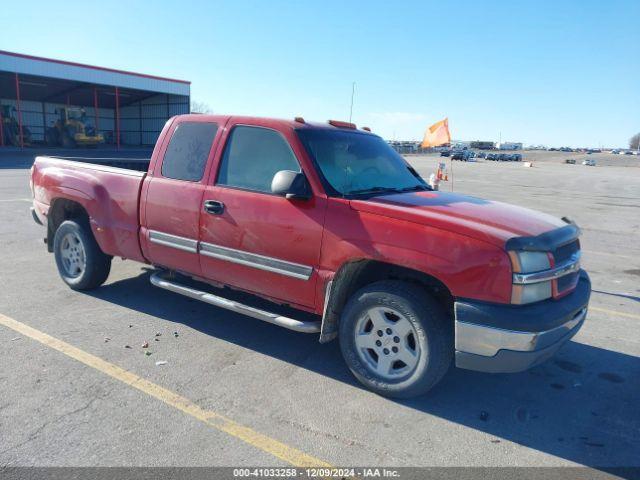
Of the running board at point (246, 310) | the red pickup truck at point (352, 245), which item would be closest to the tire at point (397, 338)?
the red pickup truck at point (352, 245)

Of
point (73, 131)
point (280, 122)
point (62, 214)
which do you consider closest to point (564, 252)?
point (280, 122)

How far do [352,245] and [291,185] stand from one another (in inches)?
24.8

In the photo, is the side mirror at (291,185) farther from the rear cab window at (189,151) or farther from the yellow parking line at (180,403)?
the yellow parking line at (180,403)

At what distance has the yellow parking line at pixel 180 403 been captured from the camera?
2.93m

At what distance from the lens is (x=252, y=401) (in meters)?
3.50

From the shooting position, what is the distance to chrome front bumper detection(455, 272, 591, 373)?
10.3 feet

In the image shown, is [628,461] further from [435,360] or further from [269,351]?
[269,351]

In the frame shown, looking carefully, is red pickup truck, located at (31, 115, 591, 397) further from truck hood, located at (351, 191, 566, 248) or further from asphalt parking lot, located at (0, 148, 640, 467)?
asphalt parking lot, located at (0, 148, 640, 467)

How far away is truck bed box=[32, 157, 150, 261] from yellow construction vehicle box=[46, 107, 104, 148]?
119 ft

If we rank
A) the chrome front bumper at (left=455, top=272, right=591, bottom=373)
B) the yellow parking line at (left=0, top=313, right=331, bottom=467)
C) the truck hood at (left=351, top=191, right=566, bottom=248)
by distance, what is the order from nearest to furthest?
1. the yellow parking line at (left=0, top=313, right=331, bottom=467)
2. the chrome front bumper at (left=455, top=272, right=591, bottom=373)
3. the truck hood at (left=351, top=191, right=566, bottom=248)

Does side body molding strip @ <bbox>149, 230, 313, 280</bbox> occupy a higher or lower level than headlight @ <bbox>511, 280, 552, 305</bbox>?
lower

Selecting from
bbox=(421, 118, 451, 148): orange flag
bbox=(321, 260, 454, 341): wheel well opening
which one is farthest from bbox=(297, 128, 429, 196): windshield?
bbox=(421, 118, 451, 148): orange flag

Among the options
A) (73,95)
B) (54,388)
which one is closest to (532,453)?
(54,388)

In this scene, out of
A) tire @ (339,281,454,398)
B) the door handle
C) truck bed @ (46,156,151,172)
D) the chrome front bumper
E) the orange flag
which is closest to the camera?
the chrome front bumper
